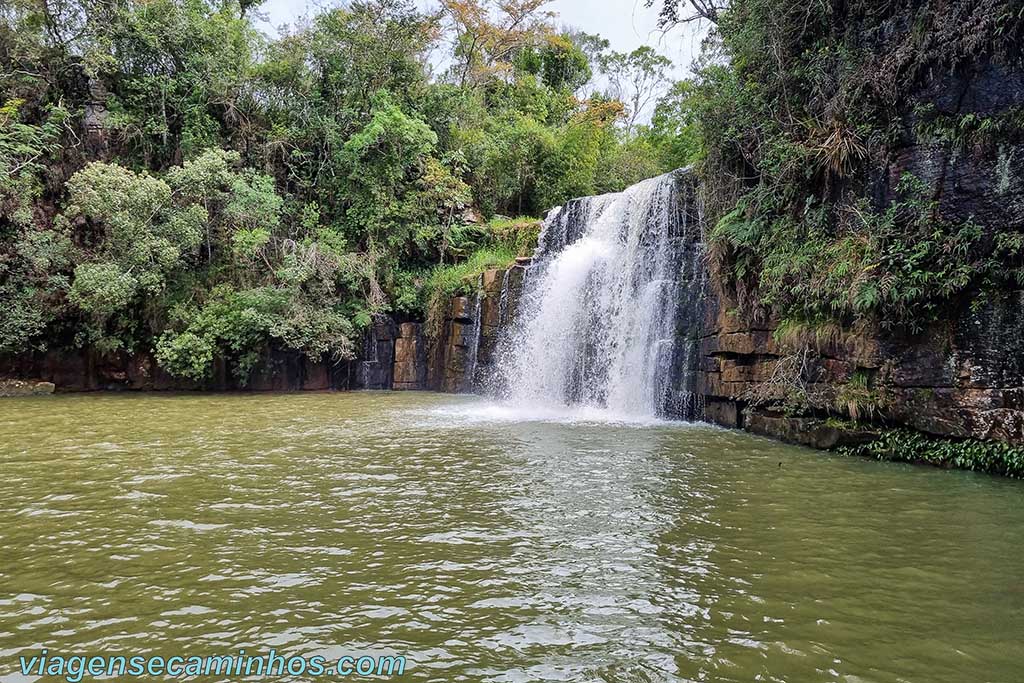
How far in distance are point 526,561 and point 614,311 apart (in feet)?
30.6

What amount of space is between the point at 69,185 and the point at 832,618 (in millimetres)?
18092

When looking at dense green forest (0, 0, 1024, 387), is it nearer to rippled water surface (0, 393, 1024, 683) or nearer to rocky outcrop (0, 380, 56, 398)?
rocky outcrop (0, 380, 56, 398)

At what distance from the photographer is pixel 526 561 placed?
4.37 meters

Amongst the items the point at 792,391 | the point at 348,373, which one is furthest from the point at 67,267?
the point at 792,391

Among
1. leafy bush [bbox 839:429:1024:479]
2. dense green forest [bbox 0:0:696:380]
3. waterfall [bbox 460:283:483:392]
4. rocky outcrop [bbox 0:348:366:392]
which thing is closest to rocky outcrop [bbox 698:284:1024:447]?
leafy bush [bbox 839:429:1024:479]

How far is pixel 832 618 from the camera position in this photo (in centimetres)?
352

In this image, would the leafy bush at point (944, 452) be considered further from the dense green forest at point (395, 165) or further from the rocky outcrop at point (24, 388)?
the rocky outcrop at point (24, 388)

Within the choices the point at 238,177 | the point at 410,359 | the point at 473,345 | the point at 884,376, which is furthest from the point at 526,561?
the point at 238,177

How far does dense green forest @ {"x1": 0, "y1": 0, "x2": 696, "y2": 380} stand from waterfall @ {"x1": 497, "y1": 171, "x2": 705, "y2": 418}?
3168 mm

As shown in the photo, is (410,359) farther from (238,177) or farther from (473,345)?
(238,177)

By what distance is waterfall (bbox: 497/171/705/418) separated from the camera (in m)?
12.0

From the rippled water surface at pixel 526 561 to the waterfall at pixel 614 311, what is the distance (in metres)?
3.98

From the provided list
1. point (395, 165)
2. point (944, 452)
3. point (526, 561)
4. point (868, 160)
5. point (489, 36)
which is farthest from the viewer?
point (489, 36)

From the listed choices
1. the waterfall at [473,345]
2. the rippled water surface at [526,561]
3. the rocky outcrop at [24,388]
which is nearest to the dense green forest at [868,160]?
the rippled water surface at [526,561]
